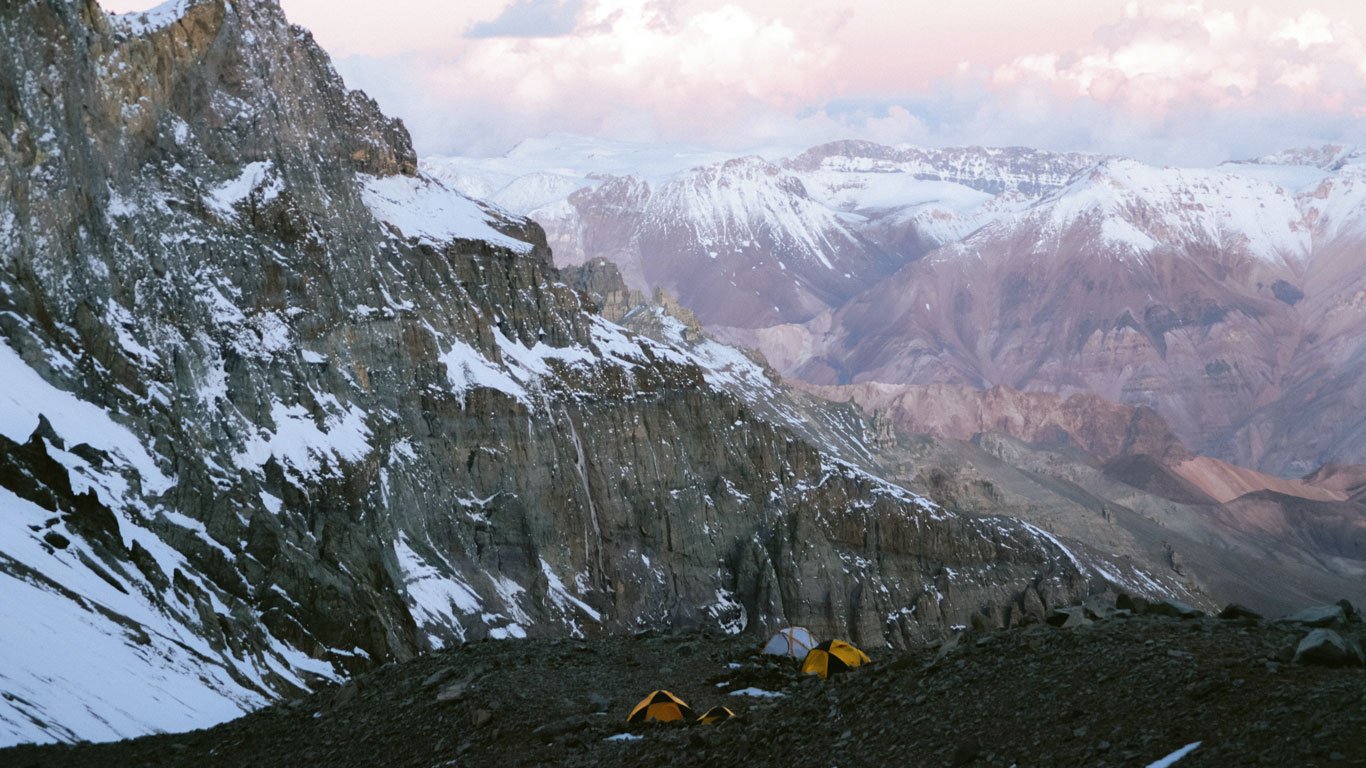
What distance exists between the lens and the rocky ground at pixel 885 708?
22094 mm

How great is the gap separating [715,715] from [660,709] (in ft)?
4.34

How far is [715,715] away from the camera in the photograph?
2914 cm

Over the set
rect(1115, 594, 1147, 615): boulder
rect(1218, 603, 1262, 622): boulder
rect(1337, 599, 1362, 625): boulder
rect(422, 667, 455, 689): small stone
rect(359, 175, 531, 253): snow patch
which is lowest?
rect(1337, 599, 1362, 625): boulder

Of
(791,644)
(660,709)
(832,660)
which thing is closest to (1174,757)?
(660,709)

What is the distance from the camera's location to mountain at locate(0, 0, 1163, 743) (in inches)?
2101

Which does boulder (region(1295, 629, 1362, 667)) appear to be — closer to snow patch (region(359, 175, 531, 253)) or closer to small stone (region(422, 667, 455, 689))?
small stone (region(422, 667, 455, 689))

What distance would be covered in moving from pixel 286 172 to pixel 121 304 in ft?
94.7

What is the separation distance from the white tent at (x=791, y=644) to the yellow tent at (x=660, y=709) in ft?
26.3

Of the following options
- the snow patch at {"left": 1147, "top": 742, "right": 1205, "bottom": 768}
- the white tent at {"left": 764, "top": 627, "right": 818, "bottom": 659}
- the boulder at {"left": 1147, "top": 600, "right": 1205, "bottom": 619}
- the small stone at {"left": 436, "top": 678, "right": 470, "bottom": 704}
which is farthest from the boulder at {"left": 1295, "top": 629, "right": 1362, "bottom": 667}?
the small stone at {"left": 436, "top": 678, "right": 470, "bottom": 704}

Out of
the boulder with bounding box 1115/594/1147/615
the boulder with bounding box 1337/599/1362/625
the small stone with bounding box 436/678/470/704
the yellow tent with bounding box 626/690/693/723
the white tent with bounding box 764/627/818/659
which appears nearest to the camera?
the boulder with bounding box 1337/599/1362/625

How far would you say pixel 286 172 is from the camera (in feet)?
373

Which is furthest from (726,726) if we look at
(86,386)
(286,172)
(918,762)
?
(286,172)

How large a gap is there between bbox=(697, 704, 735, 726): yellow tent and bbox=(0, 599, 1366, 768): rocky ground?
1.78 ft

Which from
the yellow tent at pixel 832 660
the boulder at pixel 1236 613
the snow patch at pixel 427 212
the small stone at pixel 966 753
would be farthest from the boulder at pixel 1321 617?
the snow patch at pixel 427 212
